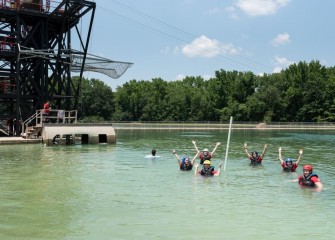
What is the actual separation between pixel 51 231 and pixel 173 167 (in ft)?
43.0

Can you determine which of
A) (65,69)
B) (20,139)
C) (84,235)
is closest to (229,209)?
(84,235)

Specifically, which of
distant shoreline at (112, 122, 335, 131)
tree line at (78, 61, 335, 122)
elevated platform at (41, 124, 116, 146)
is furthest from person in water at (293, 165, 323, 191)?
tree line at (78, 61, 335, 122)

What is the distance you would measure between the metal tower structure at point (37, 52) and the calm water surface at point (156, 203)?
683 inches

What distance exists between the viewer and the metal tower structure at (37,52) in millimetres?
39469

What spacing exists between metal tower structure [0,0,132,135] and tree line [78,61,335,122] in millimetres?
77495

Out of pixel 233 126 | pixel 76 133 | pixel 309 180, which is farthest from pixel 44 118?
pixel 233 126

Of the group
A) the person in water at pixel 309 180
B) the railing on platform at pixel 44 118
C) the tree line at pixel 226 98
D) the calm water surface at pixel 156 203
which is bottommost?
the calm water surface at pixel 156 203

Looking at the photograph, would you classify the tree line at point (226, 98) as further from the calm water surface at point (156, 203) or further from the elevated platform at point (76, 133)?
the calm water surface at point (156, 203)

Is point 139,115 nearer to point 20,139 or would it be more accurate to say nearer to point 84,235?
point 20,139

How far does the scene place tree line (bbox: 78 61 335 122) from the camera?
11700cm

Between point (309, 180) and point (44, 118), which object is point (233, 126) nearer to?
point (44, 118)

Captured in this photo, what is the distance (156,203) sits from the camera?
14648 mm

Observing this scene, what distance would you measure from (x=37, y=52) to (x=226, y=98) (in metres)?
95.3

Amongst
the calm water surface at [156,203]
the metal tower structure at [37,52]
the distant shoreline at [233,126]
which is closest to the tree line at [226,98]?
the distant shoreline at [233,126]
